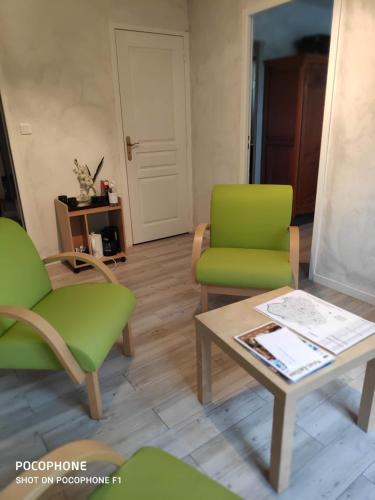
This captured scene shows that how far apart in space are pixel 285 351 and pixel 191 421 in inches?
23.3

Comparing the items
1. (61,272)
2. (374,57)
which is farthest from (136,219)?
(374,57)

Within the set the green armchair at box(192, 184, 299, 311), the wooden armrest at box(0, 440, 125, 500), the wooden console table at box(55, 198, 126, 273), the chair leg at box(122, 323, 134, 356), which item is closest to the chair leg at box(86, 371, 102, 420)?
the chair leg at box(122, 323, 134, 356)

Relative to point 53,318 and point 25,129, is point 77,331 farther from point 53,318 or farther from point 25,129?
point 25,129

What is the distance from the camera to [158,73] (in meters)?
3.56

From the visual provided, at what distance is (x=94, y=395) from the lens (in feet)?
5.05

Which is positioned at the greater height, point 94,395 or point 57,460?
point 57,460

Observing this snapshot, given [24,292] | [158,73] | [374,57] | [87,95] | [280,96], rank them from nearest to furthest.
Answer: [24,292], [374,57], [87,95], [158,73], [280,96]

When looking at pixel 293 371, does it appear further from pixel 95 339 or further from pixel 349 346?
pixel 95 339

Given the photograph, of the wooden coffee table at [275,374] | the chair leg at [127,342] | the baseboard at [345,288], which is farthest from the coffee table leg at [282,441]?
the baseboard at [345,288]

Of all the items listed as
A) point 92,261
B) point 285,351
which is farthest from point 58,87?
point 285,351

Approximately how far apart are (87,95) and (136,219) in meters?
1.30

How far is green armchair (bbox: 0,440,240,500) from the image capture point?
33.0 inches

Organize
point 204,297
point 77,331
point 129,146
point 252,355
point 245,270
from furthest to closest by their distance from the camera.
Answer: point 129,146 < point 204,297 < point 245,270 < point 77,331 < point 252,355

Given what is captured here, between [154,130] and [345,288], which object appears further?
[154,130]
